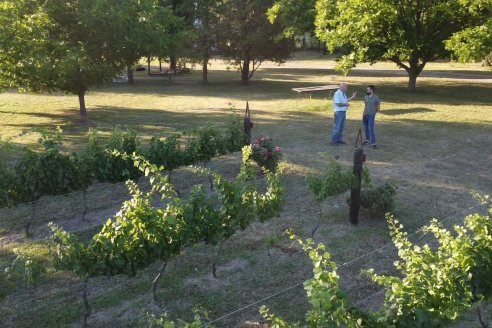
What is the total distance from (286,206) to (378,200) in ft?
6.61

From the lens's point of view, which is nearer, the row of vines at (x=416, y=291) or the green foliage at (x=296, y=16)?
the row of vines at (x=416, y=291)

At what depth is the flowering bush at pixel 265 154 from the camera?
12.0m

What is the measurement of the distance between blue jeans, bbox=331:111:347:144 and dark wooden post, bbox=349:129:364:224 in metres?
5.82

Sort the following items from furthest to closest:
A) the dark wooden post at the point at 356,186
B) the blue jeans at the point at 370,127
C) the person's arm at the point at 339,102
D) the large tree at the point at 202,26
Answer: the large tree at the point at 202,26
the person's arm at the point at 339,102
the blue jeans at the point at 370,127
the dark wooden post at the point at 356,186


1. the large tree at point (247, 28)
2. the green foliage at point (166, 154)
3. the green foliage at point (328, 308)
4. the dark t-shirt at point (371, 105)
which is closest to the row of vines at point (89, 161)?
the green foliage at point (166, 154)

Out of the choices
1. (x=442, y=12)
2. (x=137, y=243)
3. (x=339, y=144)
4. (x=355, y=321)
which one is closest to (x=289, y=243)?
(x=137, y=243)

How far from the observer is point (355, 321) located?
4141 mm

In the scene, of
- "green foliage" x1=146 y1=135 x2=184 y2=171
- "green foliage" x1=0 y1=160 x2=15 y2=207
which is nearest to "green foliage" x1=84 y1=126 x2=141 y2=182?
"green foliage" x1=146 y1=135 x2=184 y2=171

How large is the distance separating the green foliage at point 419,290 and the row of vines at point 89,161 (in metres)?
5.92

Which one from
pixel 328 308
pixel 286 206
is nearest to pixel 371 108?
pixel 286 206

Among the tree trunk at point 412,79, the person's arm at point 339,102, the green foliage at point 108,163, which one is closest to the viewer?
the green foliage at point 108,163

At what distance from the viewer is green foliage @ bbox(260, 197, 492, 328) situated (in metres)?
4.07

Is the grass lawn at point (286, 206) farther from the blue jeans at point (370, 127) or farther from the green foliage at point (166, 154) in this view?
the green foliage at point (166, 154)

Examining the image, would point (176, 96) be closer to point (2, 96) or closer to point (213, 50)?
point (213, 50)
